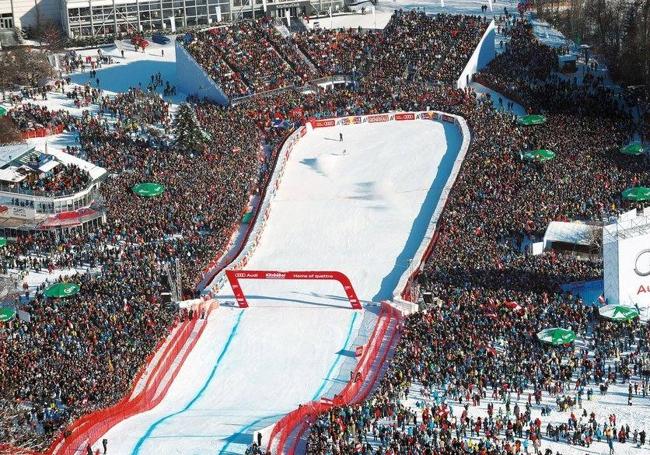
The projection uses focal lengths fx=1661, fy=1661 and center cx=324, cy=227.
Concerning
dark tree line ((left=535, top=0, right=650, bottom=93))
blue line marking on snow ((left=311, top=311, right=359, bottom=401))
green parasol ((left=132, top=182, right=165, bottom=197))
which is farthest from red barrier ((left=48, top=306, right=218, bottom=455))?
dark tree line ((left=535, top=0, right=650, bottom=93))

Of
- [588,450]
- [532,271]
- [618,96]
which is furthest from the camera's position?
[618,96]

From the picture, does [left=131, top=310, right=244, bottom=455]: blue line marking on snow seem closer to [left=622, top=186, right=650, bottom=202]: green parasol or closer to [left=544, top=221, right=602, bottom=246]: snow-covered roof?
[left=544, top=221, right=602, bottom=246]: snow-covered roof

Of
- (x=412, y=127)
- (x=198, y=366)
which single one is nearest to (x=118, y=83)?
(x=412, y=127)

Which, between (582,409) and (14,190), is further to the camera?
(14,190)

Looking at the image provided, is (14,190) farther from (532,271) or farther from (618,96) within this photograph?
(618,96)

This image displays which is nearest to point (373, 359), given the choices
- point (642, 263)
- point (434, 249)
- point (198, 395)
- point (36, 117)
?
point (198, 395)

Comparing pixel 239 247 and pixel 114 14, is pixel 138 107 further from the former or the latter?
pixel 239 247
